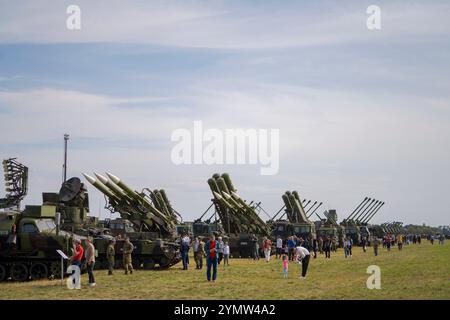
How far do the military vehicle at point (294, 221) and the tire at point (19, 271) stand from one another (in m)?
23.9

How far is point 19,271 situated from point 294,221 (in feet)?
103

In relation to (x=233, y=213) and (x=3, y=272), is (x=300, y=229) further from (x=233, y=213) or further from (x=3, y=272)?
(x=3, y=272)

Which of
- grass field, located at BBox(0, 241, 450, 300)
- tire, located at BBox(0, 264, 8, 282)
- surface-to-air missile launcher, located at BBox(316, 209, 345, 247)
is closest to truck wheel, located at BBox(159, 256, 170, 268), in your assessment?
grass field, located at BBox(0, 241, 450, 300)

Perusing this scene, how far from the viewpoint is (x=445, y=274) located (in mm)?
23734

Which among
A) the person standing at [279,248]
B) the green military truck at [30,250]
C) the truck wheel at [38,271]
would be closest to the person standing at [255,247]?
the person standing at [279,248]

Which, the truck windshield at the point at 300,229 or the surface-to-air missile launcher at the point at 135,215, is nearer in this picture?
the surface-to-air missile launcher at the point at 135,215

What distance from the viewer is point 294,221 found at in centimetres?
5159

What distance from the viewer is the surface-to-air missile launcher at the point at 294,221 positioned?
4538cm

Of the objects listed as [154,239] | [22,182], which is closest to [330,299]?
[154,239]

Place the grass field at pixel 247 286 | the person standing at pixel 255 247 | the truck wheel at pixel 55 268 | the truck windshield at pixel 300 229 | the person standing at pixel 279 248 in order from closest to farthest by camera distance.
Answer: the grass field at pixel 247 286 → the truck wheel at pixel 55 268 → the person standing at pixel 279 248 → the person standing at pixel 255 247 → the truck windshield at pixel 300 229

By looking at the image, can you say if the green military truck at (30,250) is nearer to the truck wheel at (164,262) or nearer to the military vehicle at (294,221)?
the truck wheel at (164,262)
